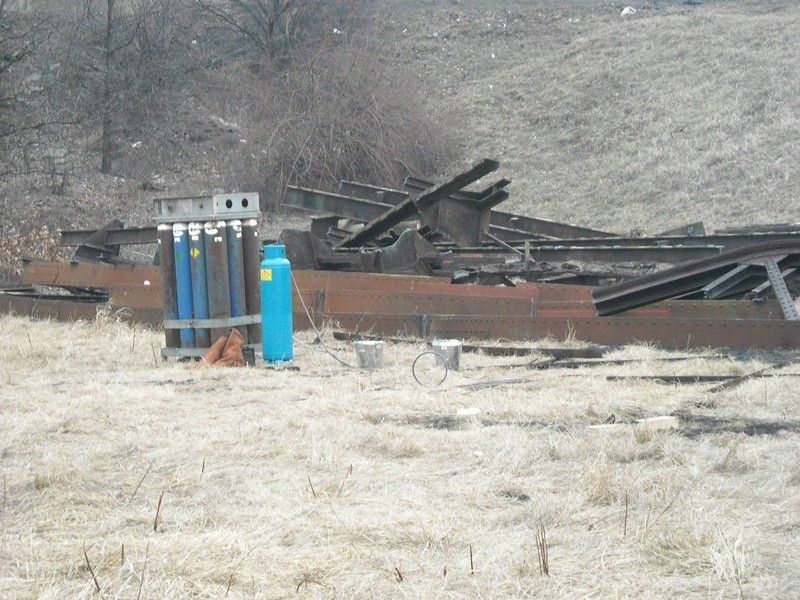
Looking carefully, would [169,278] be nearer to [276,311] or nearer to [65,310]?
[276,311]

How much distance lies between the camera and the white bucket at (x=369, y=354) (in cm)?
857

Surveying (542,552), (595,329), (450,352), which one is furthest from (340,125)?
(542,552)

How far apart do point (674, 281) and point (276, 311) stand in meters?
3.69

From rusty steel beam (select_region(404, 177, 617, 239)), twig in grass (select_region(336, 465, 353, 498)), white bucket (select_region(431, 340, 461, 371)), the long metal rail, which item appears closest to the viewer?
twig in grass (select_region(336, 465, 353, 498))

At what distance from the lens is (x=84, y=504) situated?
461 centimetres

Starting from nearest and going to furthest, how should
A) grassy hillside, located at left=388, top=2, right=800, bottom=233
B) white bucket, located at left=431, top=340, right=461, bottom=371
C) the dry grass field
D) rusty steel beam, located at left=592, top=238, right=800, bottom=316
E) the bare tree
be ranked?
the dry grass field
white bucket, located at left=431, top=340, right=461, bottom=371
rusty steel beam, located at left=592, top=238, right=800, bottom=316
grassy hillside, located at left=388, top=2, right=800, bottom=233
the bare tree

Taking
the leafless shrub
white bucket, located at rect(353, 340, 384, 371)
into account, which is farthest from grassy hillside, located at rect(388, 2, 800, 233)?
white bucket, located at rect(353, 340, 384, 371)

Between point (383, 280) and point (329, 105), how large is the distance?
522 inches

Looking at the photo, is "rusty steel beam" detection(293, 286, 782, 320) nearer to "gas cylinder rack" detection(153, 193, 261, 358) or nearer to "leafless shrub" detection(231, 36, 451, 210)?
"gas cylinder rack" detection(153, 193, 261, 358)

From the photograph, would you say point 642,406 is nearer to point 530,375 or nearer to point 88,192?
point 530,375

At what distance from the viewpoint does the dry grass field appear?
3742 millimetres

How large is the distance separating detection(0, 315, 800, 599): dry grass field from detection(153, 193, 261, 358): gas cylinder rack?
1.04 metres

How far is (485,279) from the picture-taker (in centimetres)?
1189

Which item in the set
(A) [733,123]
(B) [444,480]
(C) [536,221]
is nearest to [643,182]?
(A) [733,123]
